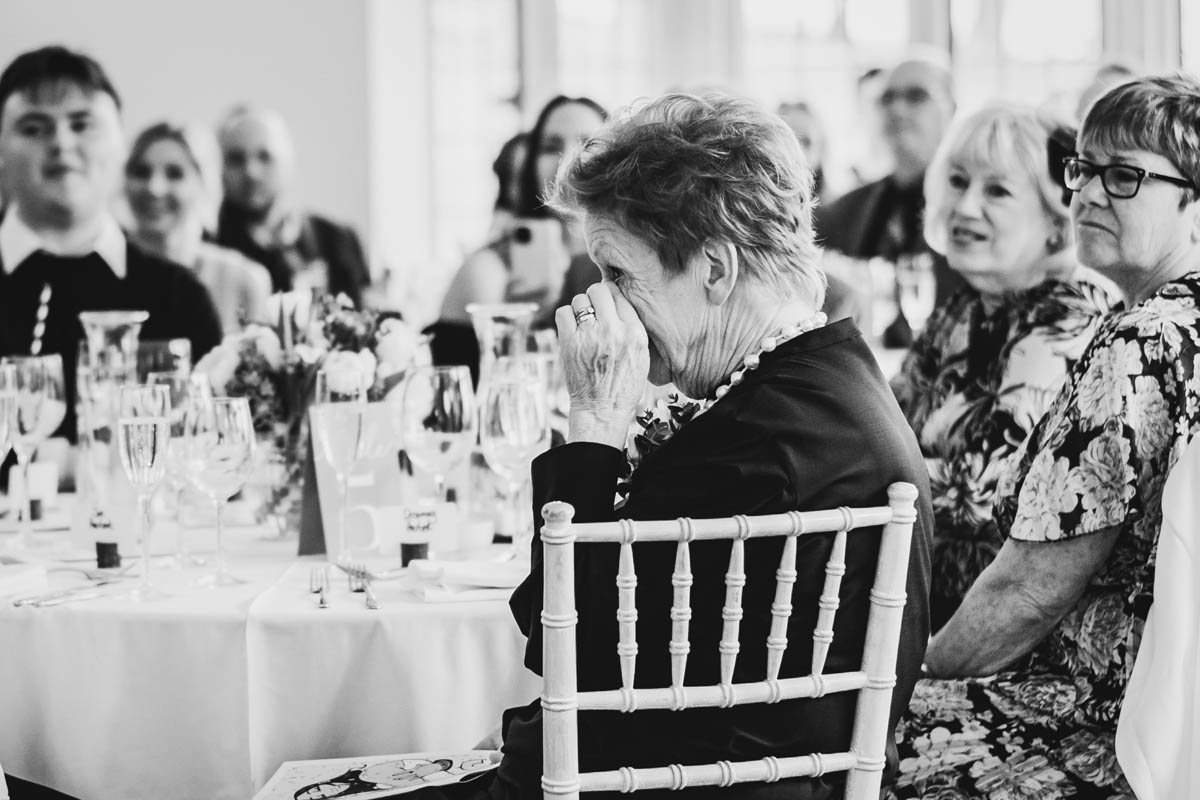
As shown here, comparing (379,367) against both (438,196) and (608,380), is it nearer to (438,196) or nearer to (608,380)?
(608,380)

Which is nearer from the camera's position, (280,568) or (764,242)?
(764,242)

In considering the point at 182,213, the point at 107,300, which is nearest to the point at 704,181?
the point at 107,300

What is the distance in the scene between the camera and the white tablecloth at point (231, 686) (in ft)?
5.44

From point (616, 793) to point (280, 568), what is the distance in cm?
85

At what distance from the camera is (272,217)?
6598 mm

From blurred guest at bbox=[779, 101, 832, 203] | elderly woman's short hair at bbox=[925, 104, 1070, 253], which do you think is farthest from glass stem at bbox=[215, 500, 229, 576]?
blurred guest at bbox=[779, 101, 832, 203]

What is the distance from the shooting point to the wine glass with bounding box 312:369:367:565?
1896mm

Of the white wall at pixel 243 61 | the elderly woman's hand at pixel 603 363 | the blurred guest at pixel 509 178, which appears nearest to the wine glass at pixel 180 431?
the elderly woman's hand at pixel 603 363

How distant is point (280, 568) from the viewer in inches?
77.0

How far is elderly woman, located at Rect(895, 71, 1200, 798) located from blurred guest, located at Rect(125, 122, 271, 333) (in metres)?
4.95

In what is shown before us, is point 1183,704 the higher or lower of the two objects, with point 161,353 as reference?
lower

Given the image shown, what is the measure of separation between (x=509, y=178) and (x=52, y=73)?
2436mm

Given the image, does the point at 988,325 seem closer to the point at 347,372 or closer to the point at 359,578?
the point at 347,372

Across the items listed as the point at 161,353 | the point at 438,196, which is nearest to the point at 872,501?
the point at 161,353
